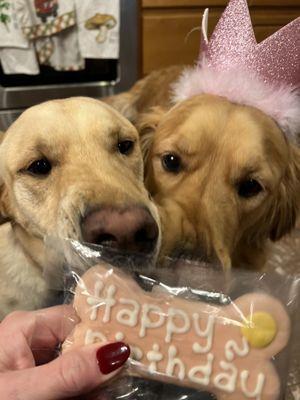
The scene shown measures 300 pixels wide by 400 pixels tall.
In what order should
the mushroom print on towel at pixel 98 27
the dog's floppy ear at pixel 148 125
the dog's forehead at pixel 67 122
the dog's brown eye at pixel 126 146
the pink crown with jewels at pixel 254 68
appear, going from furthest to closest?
the mushroom print on towel at pixel 98 27 → the dog's floppy ear at pixel 148 125 → the pink crown with jewels at pixel 254 68 → the dog's brown eye at pixel 126 146 → the dog's forehead at pixel 67 122

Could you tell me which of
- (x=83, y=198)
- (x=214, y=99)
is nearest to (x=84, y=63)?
(x=214, y=99)

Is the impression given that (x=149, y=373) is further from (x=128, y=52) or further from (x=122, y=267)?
(x=128, y=52)


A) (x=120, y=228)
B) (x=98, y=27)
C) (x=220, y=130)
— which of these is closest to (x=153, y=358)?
(x=120, y=228)

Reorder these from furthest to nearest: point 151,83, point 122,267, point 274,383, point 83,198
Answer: point 151,83
point 83,198
point 122,267
point 274,383

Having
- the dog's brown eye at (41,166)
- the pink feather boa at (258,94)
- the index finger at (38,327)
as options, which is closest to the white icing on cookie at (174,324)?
the index finger at (38,327)

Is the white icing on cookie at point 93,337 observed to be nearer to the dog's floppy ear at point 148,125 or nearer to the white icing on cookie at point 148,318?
the white icing on cookie at point 148,318

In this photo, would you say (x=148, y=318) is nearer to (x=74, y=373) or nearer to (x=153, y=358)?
(x=153, y=358)

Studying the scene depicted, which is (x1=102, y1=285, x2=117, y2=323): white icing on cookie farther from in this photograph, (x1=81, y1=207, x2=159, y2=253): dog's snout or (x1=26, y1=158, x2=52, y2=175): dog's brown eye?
(x1=26, y1=158, x2=52, y2=175): dog's brown eye
